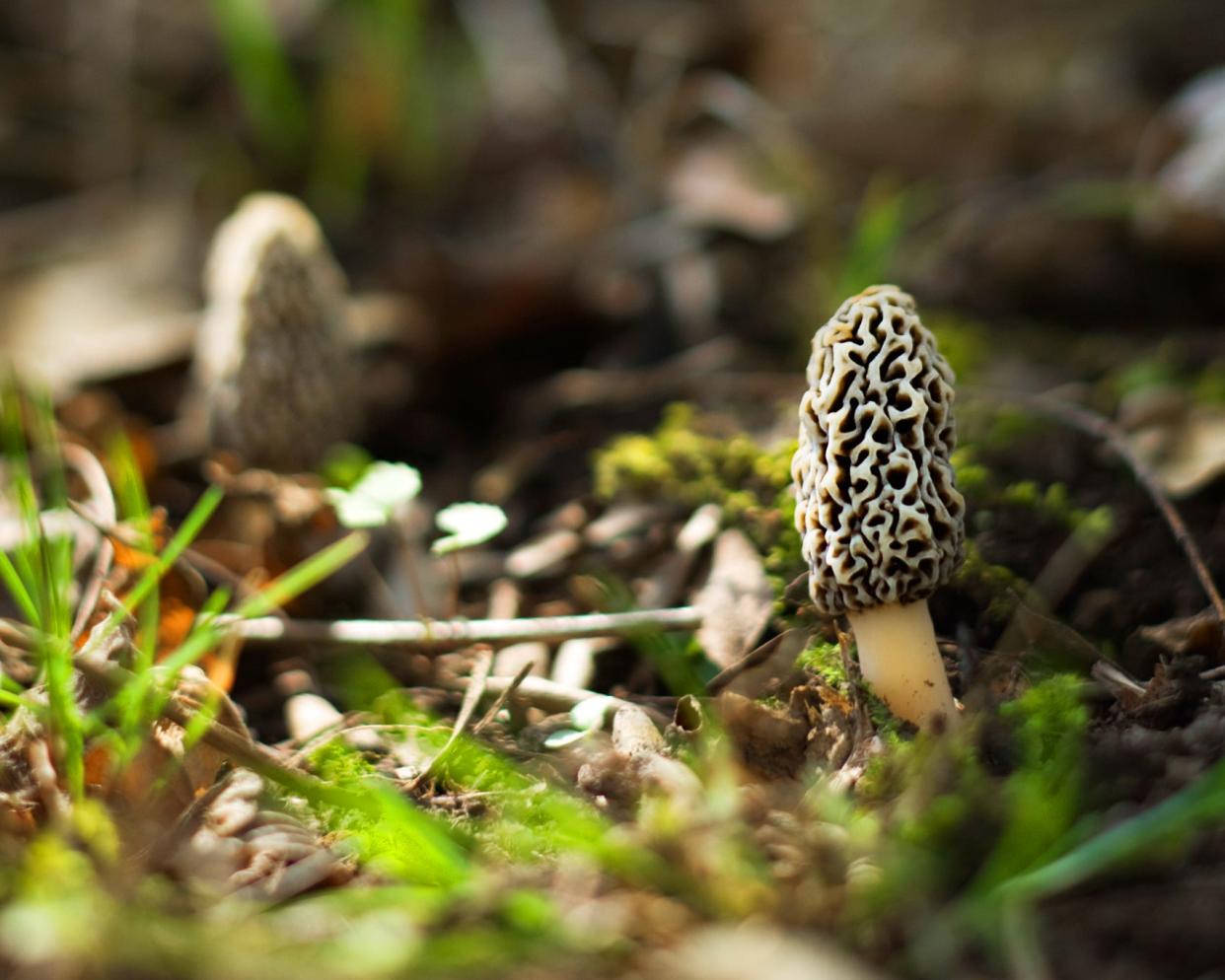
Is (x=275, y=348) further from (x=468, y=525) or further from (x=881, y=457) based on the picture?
(x=881, y=457)

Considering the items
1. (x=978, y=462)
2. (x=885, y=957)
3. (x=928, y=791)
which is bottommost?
(x=885, y=957)

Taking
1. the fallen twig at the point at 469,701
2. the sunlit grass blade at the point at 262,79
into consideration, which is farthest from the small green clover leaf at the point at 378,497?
the sunlit grass blade at the point at 262,79

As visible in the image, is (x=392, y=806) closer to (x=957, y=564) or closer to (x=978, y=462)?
(x=957, y=564)

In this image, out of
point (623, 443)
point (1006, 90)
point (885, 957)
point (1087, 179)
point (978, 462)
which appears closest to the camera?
point (885, 957)

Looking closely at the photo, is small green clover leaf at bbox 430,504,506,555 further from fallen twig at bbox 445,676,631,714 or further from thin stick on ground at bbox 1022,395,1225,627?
thin stick on ground at bbox 1022,395,1225,627

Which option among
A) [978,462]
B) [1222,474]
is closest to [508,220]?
[978,462]

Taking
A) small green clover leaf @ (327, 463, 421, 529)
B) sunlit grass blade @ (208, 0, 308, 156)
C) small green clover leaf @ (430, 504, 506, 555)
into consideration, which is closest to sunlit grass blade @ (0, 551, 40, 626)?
small green clover leaf @ (327, 463, 421, 529)

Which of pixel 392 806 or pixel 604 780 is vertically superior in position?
pixel 392 806
